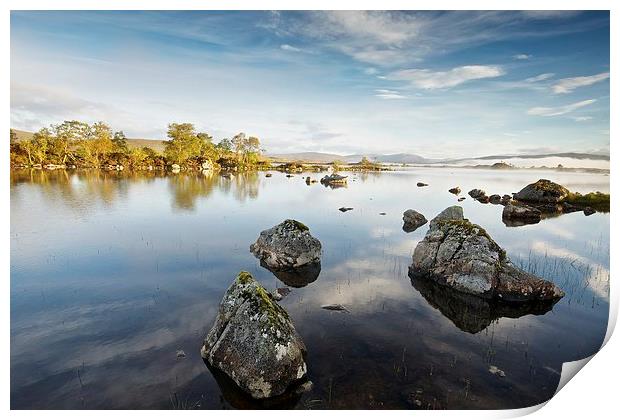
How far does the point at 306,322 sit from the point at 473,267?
768 centimetres

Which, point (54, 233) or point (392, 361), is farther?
point (54, 233)

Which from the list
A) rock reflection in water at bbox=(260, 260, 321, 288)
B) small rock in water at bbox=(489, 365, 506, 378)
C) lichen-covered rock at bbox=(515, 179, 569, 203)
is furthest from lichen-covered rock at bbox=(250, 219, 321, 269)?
lichen-covered rock at bbox=(515, 179, 569, 203)

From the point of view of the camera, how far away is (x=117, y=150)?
9881 centimetres

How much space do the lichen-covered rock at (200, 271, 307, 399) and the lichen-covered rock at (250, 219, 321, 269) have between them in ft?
25.3

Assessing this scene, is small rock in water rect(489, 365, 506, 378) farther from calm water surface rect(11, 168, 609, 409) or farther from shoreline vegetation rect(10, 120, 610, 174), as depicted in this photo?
shoreline vegetation rect(10, 120, 610, 174)

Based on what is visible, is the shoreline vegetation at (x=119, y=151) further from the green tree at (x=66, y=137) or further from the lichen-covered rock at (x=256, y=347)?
the lichen-covered rock at (x=256, y=347)

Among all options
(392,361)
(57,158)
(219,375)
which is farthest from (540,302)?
(57,158)

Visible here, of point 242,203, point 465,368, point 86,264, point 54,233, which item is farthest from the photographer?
point 242,203

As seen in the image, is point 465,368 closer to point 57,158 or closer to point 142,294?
point 142,294

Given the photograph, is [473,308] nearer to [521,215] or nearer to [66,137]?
[521,215]

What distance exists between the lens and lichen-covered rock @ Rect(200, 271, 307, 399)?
749 centimetres

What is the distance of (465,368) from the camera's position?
8469mm

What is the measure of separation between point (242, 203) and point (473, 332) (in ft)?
98.3

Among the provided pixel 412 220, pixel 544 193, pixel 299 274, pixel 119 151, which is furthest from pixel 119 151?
pixel 544 193
